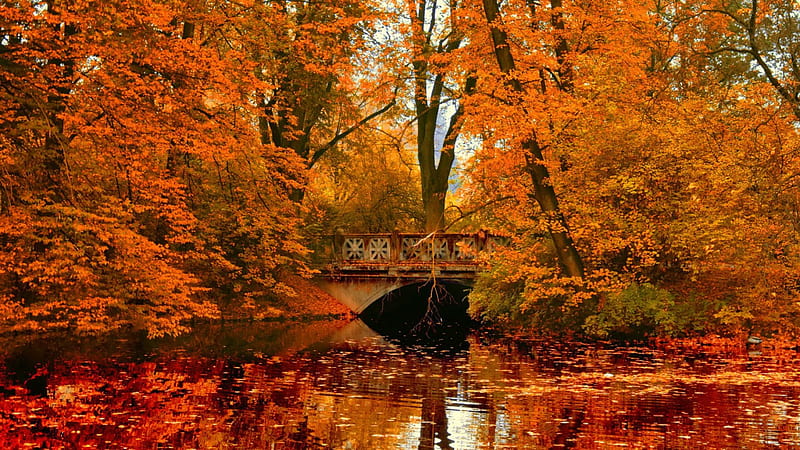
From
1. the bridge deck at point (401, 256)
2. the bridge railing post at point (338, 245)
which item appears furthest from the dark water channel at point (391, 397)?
the bridge railing post at point (338, 245)

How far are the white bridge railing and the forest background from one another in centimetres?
291

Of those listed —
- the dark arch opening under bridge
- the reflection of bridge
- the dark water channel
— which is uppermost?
the reflection of bridge

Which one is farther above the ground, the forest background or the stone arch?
the forest background

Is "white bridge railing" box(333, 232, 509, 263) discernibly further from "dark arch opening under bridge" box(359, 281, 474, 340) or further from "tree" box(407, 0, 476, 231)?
"dark arch opening under bridge" box(359, 281, 474, 340)

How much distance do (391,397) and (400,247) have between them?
1607 cm

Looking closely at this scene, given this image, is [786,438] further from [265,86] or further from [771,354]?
[265,86]

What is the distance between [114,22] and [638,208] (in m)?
10.9

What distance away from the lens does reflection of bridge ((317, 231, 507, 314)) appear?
25328 mm

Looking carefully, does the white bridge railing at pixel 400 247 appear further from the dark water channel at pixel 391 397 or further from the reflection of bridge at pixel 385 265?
the dark water channel at pixel 391 397

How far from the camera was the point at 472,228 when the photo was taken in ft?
78.0

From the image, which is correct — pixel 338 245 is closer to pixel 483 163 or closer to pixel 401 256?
pixel 401 256

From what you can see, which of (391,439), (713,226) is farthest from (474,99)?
(391,439)

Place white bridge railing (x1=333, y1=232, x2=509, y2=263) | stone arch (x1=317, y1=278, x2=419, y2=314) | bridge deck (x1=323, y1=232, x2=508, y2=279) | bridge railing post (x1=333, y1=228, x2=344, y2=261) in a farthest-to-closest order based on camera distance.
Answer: bridge railing post (x1=333, y1=228, x2=344, y2=261), stone arch (x1=317, y1=278, x2=419, y2=314), white bridge railing (x1=333, y1=232, x2=509, y2=263), bridge deck (x1=323, y1=232, x2=508, y2=279)

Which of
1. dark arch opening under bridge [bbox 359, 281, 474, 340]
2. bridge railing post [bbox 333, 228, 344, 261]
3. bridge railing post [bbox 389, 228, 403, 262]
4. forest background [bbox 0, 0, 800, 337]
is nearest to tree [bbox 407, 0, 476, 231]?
bridge railing post [bbox 389, 228, 403, 262]
